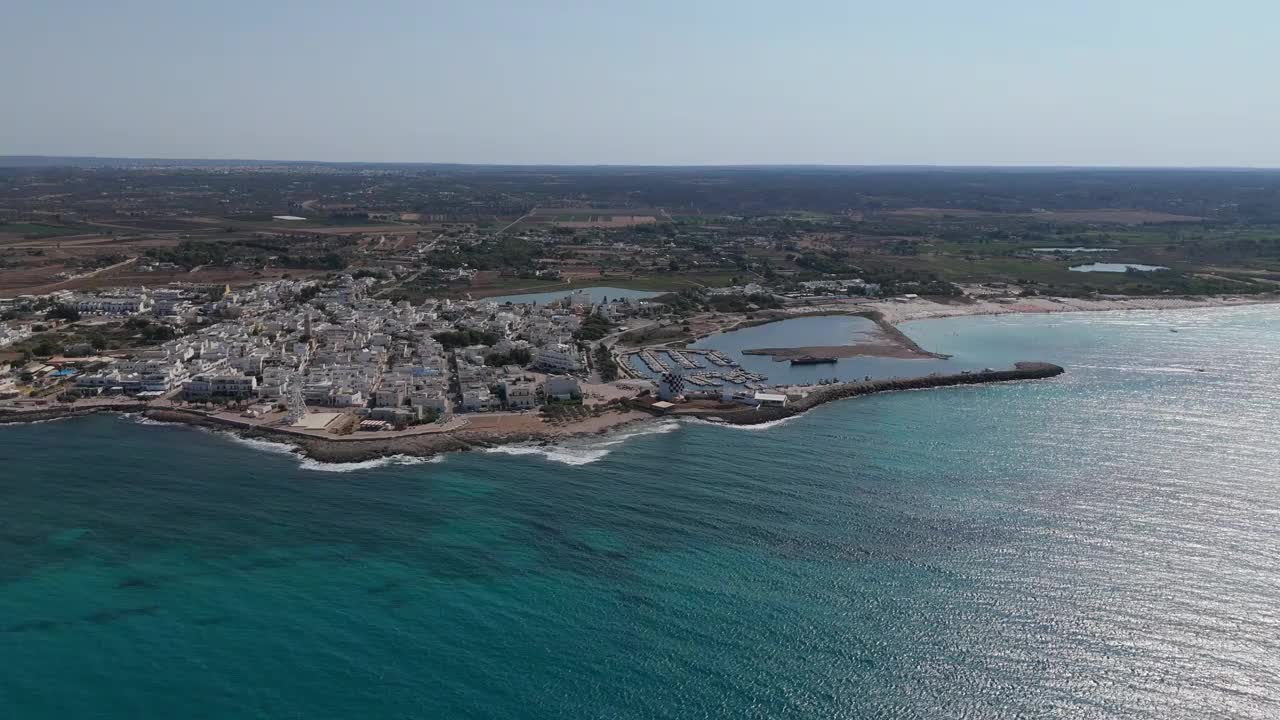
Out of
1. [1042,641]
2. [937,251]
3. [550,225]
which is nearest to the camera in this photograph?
[1042,641]

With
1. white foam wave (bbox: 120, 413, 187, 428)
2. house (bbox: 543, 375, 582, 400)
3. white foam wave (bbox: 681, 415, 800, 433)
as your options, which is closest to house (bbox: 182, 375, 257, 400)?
white foam wave (bbox: 120, 413, 187, 428)

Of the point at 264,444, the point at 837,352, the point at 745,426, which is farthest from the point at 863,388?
the point at 264,444

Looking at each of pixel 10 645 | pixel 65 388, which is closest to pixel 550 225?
pixel 65 388

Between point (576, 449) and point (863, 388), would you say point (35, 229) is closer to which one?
point (576, 449)

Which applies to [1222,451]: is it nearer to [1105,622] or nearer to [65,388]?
[1105,622]

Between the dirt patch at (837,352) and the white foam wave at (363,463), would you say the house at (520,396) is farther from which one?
the dirt patch at (837,352)

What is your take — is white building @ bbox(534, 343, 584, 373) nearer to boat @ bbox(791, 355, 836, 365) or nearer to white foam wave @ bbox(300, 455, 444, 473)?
boat @ bbox(791, 355, 836, 365)
